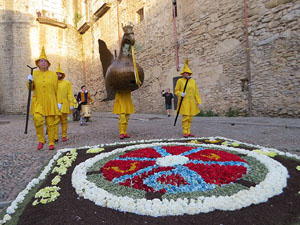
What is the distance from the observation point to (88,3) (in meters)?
22.6

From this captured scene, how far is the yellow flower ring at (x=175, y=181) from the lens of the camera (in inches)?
68.8

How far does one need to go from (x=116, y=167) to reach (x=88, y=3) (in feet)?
79.0

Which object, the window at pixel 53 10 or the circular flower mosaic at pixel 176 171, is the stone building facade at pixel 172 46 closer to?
the window at pixel 53 10

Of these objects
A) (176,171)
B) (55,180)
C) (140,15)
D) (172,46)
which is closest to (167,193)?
(176,171)

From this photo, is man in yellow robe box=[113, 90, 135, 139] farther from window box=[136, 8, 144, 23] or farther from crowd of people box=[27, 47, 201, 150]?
window box=[136, 8, 144, 23]

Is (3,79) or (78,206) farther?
(3,79)

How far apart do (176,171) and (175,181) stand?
275mm

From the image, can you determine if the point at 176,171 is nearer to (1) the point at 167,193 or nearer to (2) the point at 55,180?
(1) the point at 167,193

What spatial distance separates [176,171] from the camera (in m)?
2.50

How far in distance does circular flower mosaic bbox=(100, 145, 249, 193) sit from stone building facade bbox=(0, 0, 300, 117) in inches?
262

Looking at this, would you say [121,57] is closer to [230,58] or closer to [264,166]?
[264,166]

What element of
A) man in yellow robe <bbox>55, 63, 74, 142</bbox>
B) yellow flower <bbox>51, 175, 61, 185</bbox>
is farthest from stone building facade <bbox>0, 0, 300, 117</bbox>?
yellow flower <bbox>51, 175, 61, 185</bbox>

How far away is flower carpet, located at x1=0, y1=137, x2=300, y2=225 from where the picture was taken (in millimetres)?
1638

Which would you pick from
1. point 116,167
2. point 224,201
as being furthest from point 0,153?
point 224,201
